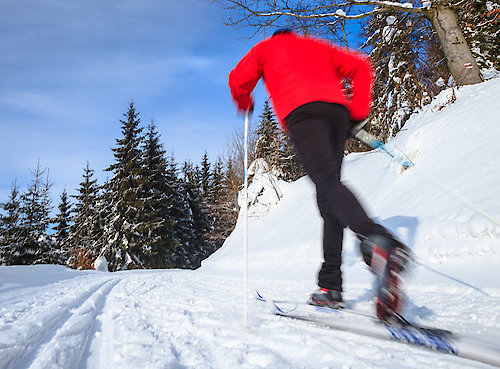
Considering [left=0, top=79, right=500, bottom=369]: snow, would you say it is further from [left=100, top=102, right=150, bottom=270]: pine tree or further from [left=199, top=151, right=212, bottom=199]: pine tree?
[left=199, top=151, right=212, bottom=199]: pine tree

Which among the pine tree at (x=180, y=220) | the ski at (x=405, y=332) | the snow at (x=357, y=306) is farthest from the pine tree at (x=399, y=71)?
the pine tree at (x=180, y=220)

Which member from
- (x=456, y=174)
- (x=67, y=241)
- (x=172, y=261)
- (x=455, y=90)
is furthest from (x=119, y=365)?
(x=67, y=241)

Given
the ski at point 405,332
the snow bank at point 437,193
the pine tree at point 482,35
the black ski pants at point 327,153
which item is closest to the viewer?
the ski at point 405,332

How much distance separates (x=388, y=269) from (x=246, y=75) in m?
1.27

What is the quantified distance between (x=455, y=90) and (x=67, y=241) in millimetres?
30970

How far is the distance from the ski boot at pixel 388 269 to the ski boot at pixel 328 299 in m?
0.51

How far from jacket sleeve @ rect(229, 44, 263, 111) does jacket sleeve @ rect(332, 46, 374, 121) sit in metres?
0.47

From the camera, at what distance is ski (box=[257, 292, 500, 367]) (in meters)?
0.78

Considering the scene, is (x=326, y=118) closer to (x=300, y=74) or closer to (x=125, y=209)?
(x=300, y=74)

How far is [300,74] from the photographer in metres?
1.46

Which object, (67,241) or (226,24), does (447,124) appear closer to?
(226,24)

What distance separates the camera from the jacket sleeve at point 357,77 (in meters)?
1.58

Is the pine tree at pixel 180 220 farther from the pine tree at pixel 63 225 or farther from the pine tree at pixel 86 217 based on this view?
the pine tree at pixel 63 225

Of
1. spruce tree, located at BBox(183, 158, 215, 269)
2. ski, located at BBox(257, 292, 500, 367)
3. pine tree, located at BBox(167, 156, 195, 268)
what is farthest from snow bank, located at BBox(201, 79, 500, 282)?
spruce tree, located at BBox(183, 158, 215, 269)
